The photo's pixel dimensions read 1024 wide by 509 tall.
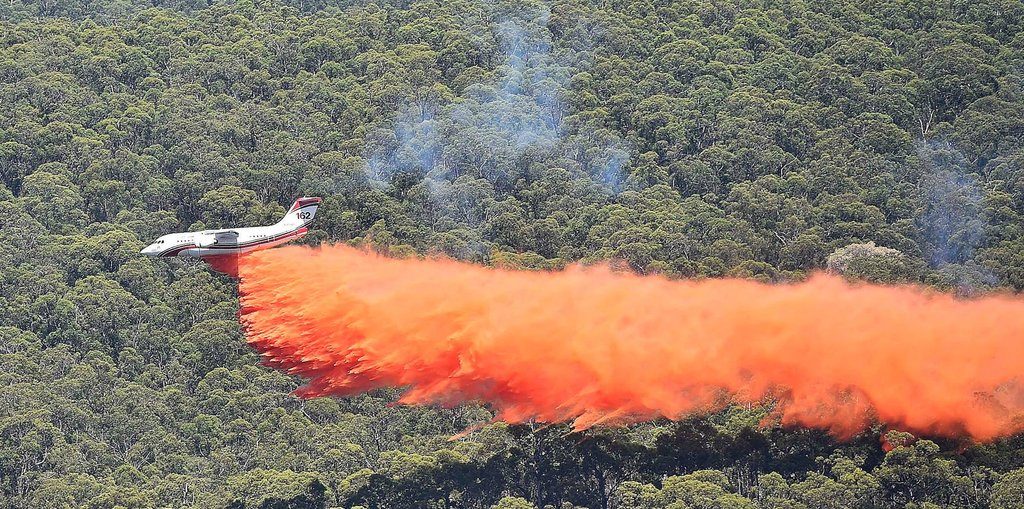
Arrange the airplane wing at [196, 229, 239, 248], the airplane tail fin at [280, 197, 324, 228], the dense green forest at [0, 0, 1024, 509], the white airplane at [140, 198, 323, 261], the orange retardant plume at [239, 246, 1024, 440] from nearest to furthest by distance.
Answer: the orange retardant plume at [239, 246, 1024, 440] < the airplane wing at [196, 229, 239, 248] < the white airplane at [140, 198, 323, 261] < the airplane tail fin at [280, 197, 324, 228] < the dense green forest at [0, 0, 1024, 509]

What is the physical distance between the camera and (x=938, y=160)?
13850 cm

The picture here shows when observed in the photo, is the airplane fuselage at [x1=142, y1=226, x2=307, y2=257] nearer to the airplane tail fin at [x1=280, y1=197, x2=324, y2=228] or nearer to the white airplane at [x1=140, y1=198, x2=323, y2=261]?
the white airplane at [x1=140, y1=198, x2=323, y2=261]

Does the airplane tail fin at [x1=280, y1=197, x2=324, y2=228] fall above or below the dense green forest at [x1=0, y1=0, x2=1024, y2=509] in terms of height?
above

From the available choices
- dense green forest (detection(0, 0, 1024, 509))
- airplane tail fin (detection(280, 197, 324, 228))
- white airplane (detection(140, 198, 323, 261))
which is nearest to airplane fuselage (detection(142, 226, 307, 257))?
white airplane (detection(140, 198, 323, 261))

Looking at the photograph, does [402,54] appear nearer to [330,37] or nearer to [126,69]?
[330,37]

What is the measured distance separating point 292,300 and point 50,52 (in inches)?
3468

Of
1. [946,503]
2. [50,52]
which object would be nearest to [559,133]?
[50,52]

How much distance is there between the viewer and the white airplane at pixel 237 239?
8169 centimetres

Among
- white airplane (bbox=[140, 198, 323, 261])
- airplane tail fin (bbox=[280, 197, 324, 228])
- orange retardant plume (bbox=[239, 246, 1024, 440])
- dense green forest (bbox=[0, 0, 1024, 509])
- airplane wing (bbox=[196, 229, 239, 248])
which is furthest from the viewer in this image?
dense green forest (bbox=[0, 0, 1024, 509])

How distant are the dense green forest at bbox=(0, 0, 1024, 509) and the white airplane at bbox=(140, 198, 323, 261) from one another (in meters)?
26.1

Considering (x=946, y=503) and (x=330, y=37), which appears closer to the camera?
(x=946, y=503)

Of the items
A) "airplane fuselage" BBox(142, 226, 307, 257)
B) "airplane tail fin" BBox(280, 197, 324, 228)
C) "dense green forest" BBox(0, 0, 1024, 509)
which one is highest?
"airplane tail fin" BBox(280, 197, 324, 228)

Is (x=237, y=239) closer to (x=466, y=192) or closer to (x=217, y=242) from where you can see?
(x=217, y=242)

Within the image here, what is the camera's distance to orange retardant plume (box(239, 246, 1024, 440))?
265 feet
